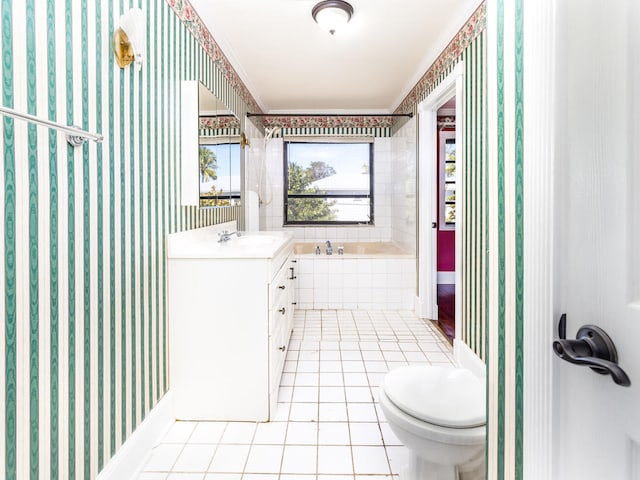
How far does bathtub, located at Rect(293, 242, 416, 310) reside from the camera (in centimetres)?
416

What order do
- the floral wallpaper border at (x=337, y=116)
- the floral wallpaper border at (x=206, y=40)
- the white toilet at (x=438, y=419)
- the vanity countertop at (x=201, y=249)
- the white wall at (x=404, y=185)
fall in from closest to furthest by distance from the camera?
the white toilet at (x=438, y=419)
the vanity countertop at (x=201, y=249)
the floral wallpaper border at (x=206, y=40)
the floral wallpaper border at (x=337, y=116)
the white wall at (x=404, y=185)

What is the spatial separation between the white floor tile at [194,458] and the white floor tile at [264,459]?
18cm

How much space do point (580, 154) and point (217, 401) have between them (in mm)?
1921

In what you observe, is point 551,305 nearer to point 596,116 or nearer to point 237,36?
point 596,116

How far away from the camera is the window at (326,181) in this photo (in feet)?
17.6

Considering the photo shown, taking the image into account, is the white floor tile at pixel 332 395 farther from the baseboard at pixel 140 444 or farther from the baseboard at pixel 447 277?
the baseboard at pixel 447 277

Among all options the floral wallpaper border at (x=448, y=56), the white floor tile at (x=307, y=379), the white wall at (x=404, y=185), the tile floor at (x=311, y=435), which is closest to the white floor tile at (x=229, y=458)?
the tile floor at (x=311, y=435)

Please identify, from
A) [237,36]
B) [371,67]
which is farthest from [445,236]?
Result: [237,36]

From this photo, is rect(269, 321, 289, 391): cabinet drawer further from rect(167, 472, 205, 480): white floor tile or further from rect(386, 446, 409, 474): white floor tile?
rect(386, 446, 409, 474): white floor tile

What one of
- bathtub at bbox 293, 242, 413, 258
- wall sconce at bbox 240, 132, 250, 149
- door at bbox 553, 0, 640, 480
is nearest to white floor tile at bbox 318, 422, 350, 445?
door at bbox 553, 0, 640, 480

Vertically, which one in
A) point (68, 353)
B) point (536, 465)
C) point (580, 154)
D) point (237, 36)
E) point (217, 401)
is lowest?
point (217, 401)

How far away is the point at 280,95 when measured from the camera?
4.49 m

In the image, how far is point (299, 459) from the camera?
173cm

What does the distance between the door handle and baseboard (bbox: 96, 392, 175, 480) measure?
152 centimetres
